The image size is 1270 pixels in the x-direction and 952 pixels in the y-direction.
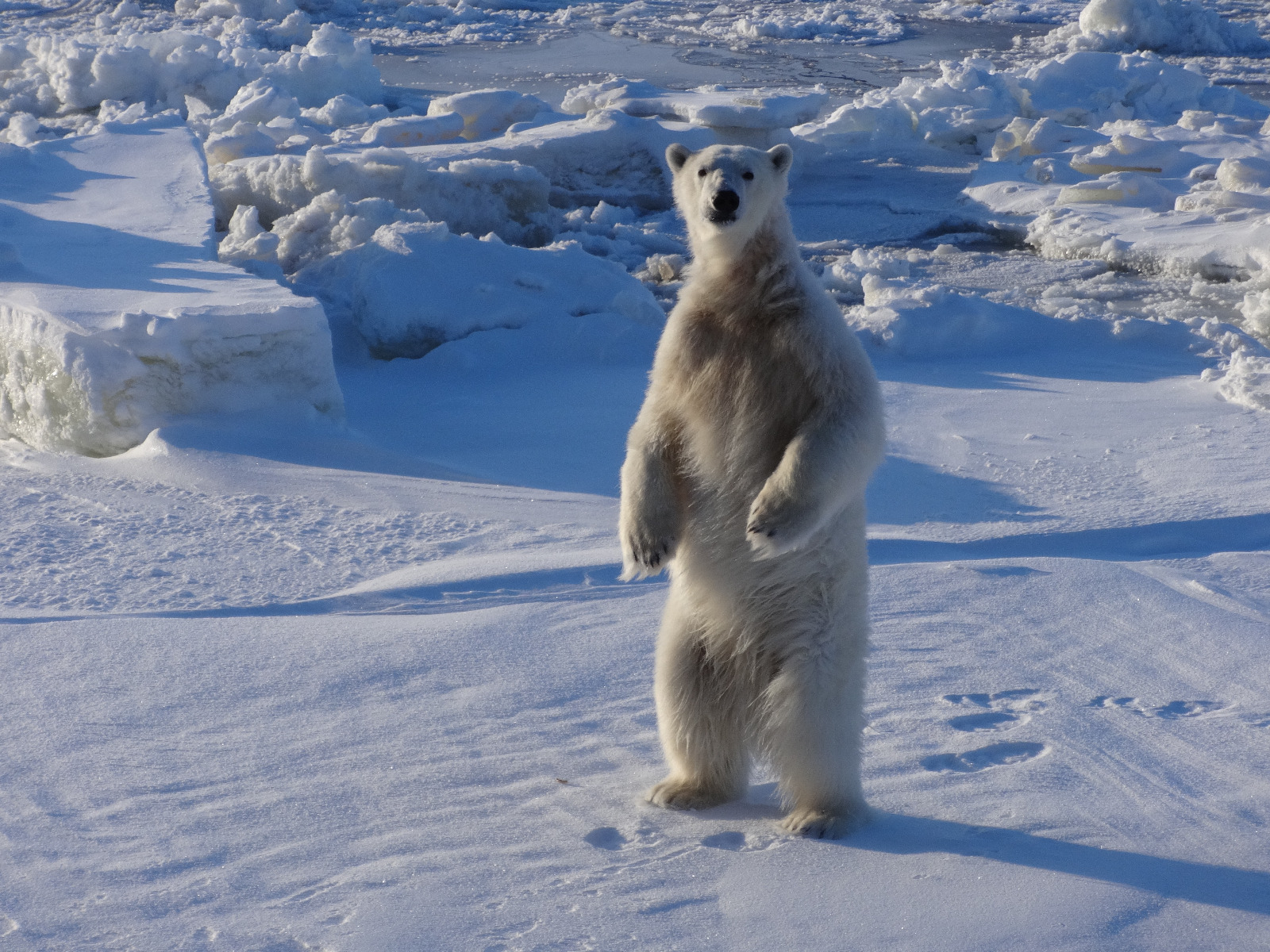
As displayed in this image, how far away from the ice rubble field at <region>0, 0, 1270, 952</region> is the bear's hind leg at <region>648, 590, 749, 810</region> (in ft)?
0.18

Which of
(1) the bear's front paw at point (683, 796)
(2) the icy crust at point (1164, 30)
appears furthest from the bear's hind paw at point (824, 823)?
(2) the icy crust at point (1164, 30)

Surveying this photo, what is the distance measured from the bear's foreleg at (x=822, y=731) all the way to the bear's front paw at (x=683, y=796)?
151 mm

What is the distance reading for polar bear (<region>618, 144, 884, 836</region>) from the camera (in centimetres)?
210

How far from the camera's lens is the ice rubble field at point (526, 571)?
195cm

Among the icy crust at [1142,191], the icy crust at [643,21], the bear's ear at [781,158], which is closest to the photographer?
the bear's ear at [781,158]

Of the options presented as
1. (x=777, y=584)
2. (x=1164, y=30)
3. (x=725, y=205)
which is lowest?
(x=777, y=584)

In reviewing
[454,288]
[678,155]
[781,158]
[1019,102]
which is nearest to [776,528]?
[781,158]

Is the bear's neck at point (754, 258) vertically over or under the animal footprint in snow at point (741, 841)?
over

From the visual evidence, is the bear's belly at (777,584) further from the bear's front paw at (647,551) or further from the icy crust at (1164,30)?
the icy crust at (1164,30)

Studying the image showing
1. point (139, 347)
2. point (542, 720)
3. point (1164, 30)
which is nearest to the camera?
point (542, 720)

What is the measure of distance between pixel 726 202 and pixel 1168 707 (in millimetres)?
1377

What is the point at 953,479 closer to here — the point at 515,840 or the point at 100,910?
the point at 515,840

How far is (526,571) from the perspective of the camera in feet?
10.8

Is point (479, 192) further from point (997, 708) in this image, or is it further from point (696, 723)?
point (696, 723)
